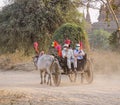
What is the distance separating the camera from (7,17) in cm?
2830

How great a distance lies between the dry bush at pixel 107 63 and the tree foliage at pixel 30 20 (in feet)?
14.7

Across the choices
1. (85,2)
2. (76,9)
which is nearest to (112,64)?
(85,2)

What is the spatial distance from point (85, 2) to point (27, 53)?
7808mm

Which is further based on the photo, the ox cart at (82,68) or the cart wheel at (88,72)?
the cart wheel at (88,72)

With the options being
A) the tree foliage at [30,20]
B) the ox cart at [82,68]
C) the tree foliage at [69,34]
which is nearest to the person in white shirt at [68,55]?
the ox cart at [82,68]

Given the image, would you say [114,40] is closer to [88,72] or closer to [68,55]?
[88,72]

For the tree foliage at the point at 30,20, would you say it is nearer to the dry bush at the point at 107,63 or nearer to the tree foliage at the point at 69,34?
the dry bush at the point at 107,63

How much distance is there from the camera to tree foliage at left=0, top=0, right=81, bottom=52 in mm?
27188

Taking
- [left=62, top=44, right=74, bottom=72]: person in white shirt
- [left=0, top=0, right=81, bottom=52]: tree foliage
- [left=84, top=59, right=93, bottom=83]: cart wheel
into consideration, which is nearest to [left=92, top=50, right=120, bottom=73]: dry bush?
[left=0, top=0, right=81, bottom=52]: tree foliage

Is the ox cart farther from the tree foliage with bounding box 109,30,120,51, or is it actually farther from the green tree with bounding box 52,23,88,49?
the tree foliage with bounding box 109,30,120,51

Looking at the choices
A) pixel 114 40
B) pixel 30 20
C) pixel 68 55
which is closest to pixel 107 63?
pixel 114 40

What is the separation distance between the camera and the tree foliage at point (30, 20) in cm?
2719

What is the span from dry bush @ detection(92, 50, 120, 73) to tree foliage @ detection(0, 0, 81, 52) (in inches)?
176

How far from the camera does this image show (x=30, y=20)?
27125 millimetres
